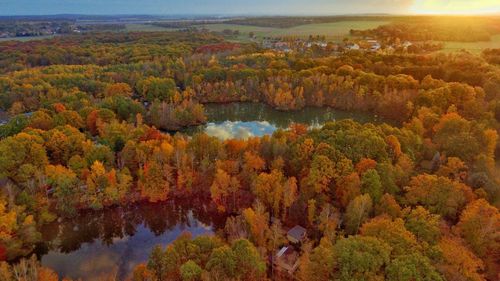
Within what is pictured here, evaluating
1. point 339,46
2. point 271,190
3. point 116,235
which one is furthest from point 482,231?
point 339,46

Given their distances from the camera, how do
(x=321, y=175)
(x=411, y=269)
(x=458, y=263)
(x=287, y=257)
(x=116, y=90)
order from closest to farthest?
(x=411, y=269)
(x=458, y=263)
(x=287, y=257)
(x=321, y=175)
(x=116, y=90)

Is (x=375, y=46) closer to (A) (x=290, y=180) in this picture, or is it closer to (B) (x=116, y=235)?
(A) (x=290, y=180)

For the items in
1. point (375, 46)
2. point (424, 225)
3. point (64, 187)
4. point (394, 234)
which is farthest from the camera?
point (375, 46)

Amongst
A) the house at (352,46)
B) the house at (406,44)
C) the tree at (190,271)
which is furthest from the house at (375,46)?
the tree at (190,271)

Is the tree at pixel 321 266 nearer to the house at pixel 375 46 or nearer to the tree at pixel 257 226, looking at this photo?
the tree at pixel 257 226

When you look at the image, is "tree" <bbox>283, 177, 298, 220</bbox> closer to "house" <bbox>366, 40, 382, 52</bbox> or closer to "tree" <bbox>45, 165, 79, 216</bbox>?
"tree" <bbox>45, 165, 79, 216</bbox>

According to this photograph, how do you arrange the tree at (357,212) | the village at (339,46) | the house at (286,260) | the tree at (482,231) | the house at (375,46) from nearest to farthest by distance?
the tree at (482,231), the house at (286,260), the tree at (357,212), the village at (339,46), the house at (375,46)

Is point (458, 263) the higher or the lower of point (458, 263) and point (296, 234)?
the higher

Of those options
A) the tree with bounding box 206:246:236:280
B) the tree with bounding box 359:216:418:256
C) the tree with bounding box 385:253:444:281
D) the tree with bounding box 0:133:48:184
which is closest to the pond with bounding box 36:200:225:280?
the tree with bounding box 0:133:48:184
